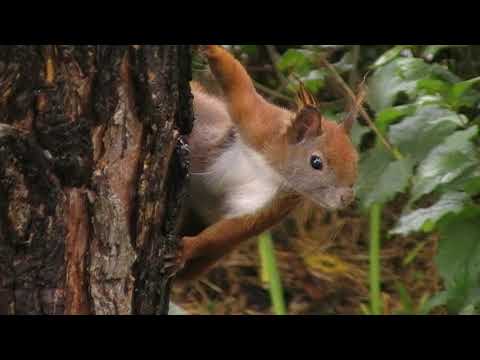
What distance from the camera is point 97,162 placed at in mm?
1693

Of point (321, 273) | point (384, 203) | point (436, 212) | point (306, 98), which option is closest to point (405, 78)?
point (306, 98)

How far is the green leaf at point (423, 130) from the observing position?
7.77ft

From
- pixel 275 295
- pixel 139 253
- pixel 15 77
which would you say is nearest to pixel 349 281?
pixel 275 295

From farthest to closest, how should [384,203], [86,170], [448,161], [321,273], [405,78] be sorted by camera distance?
[321,273] → [384,203] → [405,78] → [448,161] → [86,170]

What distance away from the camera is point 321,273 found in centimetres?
444

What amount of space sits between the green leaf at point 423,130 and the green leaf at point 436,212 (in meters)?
0.14

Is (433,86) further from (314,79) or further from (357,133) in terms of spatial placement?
(314,79)

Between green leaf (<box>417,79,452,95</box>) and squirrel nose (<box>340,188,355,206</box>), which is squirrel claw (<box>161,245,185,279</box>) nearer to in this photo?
squirrel nose (<box>340,188,355,206</box>)

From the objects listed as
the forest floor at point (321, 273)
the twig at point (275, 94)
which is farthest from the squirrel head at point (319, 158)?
the forest floor at point (321, 273)

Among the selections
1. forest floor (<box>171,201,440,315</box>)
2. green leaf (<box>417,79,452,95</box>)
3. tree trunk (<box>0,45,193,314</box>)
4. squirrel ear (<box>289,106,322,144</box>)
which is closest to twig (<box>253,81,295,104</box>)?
forest floor (<box>171,201,440,315</box>)

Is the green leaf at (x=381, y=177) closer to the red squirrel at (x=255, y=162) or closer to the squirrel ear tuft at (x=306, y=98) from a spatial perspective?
the red squirrel at (x=255, y=162)

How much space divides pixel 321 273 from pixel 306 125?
2.00 m

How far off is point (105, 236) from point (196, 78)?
3.41 feet

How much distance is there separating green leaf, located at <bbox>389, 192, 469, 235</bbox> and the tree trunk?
791 mm
